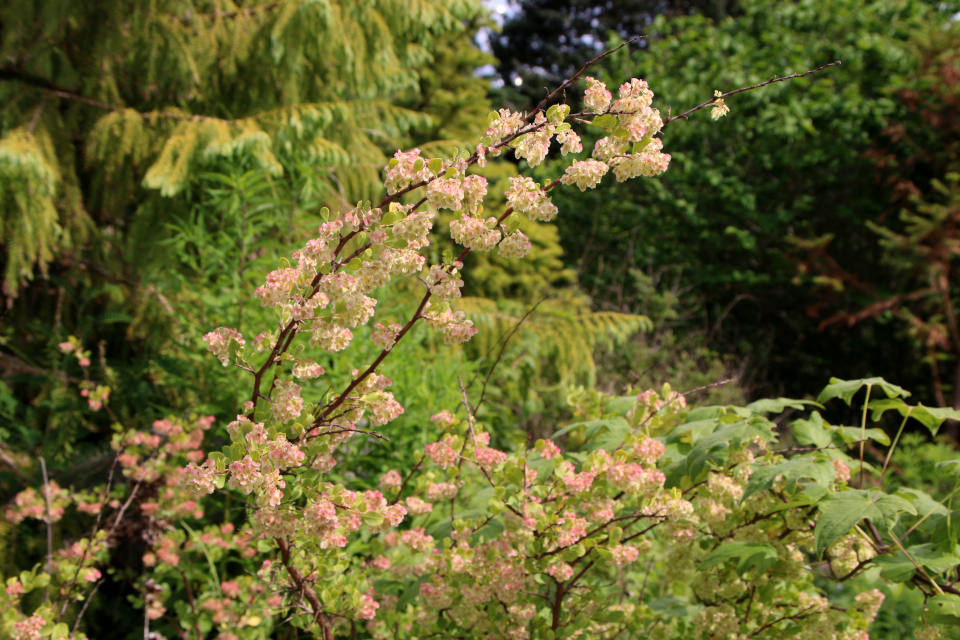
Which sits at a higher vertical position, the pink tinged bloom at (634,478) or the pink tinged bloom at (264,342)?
the pink tinged bloom at (264,342)

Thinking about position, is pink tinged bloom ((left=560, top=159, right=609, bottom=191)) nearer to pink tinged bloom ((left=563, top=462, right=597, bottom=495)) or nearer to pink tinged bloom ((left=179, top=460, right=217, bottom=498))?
pink tinged bloom ((left=563, top=462, right=597, bottom=495))

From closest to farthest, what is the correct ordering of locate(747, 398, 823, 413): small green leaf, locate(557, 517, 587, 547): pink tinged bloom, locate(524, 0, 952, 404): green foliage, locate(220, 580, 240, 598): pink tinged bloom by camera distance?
locate(557, 517, 587, 547): pink tinged bloom → locate(747, 398, 823, 413): small green leaf → locate(220, 580, 240, 598): pink tinged bloom → locate(524, 0, 952, 404): green foliage

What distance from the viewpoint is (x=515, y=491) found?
1.37 meters

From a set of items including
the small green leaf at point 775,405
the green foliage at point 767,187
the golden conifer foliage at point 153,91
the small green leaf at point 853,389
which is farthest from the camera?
the green foliage at point 767,187

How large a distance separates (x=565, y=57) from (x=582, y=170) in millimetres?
12631

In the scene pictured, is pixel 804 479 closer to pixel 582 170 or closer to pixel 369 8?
pixel 582 170

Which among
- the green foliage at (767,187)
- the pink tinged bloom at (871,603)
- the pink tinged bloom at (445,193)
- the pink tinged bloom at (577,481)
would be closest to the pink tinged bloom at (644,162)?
the pink tinged bloom at (445,193)

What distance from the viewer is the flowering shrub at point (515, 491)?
1014 millimetres

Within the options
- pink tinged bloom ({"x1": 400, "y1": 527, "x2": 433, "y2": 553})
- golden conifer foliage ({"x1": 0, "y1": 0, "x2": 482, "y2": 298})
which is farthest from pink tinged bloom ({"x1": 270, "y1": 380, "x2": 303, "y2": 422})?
golden conifer foliage ({"x1": 0, "y1": 0, "x2": 482, "y2": 298})

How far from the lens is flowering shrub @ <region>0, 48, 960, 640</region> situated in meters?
1.01

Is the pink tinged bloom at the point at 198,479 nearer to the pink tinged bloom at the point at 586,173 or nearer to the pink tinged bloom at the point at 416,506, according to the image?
the pink tinged bloom at the point at 416,506

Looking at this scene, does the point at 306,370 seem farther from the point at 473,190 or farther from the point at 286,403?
the point at 473,190

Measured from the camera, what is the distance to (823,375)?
732 cm

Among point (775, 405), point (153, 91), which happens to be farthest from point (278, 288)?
point (153, 91)
